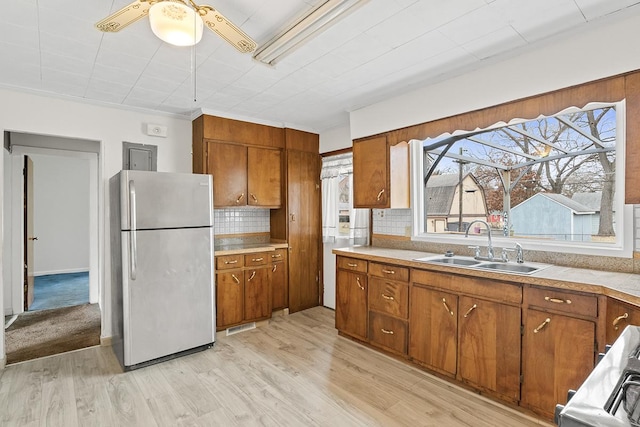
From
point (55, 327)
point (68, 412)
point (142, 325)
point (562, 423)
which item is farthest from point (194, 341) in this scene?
point (562, 423)

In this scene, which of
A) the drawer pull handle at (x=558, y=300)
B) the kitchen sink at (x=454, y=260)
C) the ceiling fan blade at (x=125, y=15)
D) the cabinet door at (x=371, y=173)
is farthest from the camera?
the cabinet door at (x=371, y=173)

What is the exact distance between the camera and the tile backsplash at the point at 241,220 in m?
4.10

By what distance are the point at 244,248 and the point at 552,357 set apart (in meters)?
3.04

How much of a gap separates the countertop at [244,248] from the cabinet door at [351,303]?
954mm

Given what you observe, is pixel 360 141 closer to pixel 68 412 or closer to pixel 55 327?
pixel 68 412

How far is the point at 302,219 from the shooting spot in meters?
4.44

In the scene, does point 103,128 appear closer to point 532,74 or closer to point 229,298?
point 229,298

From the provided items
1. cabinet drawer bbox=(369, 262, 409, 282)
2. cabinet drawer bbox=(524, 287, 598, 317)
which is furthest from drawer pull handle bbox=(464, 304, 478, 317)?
cabinet drawer bbox=(369, 262, 409, 282)

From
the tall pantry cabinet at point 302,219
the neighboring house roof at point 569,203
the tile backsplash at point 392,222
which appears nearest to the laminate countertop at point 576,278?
the neighboring house roof at point 569,203

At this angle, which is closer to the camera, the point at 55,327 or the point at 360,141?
the point at 360,141

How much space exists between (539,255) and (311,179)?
2899mm

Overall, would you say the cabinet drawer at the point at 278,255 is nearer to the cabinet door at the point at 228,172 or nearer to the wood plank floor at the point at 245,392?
the cabinet door at the point at 228,172

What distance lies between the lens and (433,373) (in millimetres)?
2643

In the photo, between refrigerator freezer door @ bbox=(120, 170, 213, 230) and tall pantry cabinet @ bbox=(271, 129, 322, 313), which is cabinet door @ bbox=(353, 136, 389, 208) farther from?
refrigerator freezer door @ bbox=(120, 170, 213, 230)
